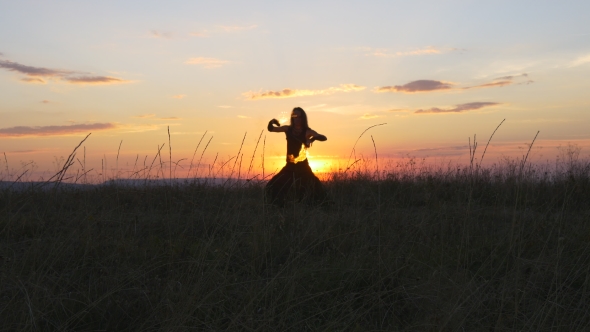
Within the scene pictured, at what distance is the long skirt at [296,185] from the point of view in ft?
25.0

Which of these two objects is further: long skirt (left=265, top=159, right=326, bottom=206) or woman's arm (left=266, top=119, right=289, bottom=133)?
woman's arm (left=266, top=119, right=289, bottom=133)

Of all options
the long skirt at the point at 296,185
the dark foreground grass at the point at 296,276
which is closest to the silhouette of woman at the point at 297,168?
the long skirt at the point at 296,185

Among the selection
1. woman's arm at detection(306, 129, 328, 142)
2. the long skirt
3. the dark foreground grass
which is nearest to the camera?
the dark foreground grass

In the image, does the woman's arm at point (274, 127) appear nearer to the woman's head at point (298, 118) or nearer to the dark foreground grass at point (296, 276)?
the woman's head at point (298, 118)

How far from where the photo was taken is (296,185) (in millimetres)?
7766

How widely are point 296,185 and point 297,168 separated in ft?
1.26

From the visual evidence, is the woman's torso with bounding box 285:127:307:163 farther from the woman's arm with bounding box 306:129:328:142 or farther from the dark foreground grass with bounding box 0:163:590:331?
the dark foreground grass with bounding box 0:163:590:331

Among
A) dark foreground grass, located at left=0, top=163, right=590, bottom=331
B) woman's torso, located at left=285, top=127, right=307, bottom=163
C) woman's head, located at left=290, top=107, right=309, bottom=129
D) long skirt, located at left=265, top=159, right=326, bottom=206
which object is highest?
woman's head, located at left=290, top=107, right=309, bottom=129

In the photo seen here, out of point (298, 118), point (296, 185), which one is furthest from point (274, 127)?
point (296, 185)

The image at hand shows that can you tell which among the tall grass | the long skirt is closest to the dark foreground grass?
A: the tall grass

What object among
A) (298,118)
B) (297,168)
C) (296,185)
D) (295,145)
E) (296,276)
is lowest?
(296,276)

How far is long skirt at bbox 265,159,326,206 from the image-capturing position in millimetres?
7605

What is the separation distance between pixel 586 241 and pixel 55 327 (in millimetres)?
4296

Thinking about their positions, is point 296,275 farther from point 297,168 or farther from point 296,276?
point 297,168
